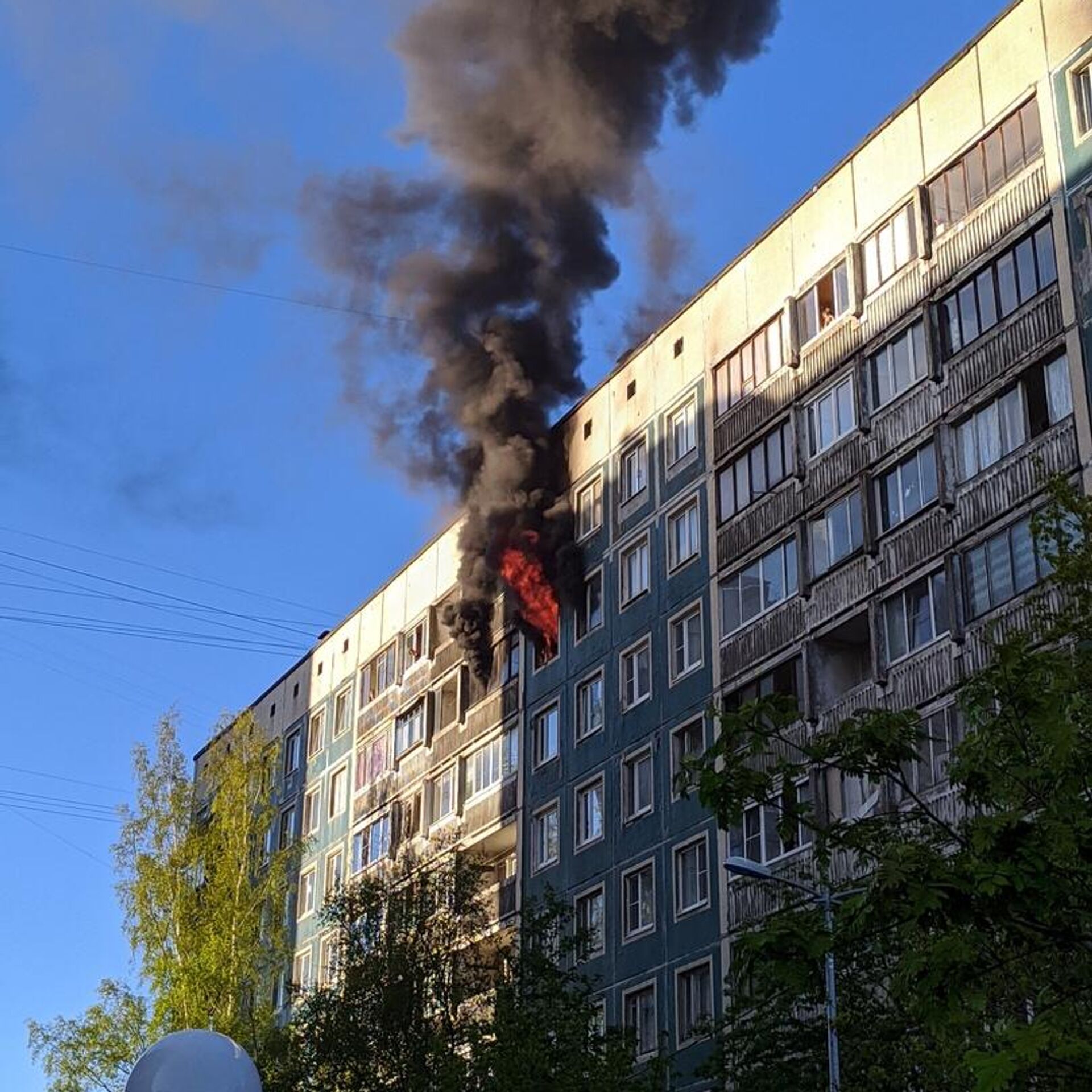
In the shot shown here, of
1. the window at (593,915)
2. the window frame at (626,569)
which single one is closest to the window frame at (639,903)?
the window at (593,915)

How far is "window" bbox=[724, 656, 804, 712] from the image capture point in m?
43.6

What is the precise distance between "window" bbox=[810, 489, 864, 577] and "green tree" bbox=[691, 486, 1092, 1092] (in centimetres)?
2201

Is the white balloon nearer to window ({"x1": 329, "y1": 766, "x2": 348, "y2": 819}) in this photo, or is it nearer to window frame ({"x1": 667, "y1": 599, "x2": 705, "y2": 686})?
window frame ({"x1": 667, "y1": 599, "x2": 705, "y2": 686})

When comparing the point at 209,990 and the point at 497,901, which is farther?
the point at 497,901

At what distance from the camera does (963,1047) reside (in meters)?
18.0

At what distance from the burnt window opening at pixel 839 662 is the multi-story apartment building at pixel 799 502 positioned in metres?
0.07

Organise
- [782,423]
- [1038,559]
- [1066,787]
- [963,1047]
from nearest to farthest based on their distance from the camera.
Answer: [1066,787] → [963,1047] → [1038,559] → [782,423]

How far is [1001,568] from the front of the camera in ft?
123

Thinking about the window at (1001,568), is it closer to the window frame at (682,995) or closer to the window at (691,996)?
the window frame at (682,995)

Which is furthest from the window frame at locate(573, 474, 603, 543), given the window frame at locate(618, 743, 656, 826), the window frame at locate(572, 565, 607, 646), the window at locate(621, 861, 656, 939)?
the window at locate(621, 861, 656, 939)

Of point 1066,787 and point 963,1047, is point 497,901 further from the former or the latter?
point 1066,787

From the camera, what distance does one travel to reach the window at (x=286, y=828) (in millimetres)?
74312

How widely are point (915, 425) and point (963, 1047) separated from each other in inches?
970

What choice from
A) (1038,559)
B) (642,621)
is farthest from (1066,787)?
(642,621)
